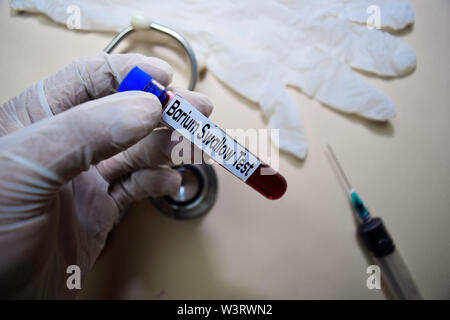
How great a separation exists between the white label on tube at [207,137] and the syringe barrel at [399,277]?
51cm

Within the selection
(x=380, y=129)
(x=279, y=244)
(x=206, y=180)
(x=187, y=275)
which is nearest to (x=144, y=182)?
(x=206, y=180)

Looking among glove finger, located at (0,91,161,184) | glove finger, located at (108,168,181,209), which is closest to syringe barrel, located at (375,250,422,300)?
glove finger, located at (108,168,181,209)

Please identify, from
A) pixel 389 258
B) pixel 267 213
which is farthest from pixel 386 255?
pixel 267 213

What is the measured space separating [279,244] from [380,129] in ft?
1.47

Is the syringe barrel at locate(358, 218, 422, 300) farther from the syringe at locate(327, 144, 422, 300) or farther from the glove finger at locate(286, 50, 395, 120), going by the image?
the glove finger at locate(286, 50, 395, 120)

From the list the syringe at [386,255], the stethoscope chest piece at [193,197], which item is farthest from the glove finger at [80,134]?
the syringe at [386,255]

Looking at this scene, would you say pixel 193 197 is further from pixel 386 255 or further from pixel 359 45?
pixel 359 45

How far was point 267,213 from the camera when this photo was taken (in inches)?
28.1

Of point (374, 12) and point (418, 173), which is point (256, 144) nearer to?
point (418, 173)

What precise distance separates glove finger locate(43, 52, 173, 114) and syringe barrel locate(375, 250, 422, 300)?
0.74 m

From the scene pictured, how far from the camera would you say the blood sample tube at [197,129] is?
0.45 m

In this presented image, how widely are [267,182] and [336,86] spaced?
0.43 m

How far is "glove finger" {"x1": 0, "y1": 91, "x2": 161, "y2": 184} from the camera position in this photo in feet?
1.32

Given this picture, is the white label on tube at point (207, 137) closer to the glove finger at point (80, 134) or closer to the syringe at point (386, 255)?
the glove finger at point (80, 134)
